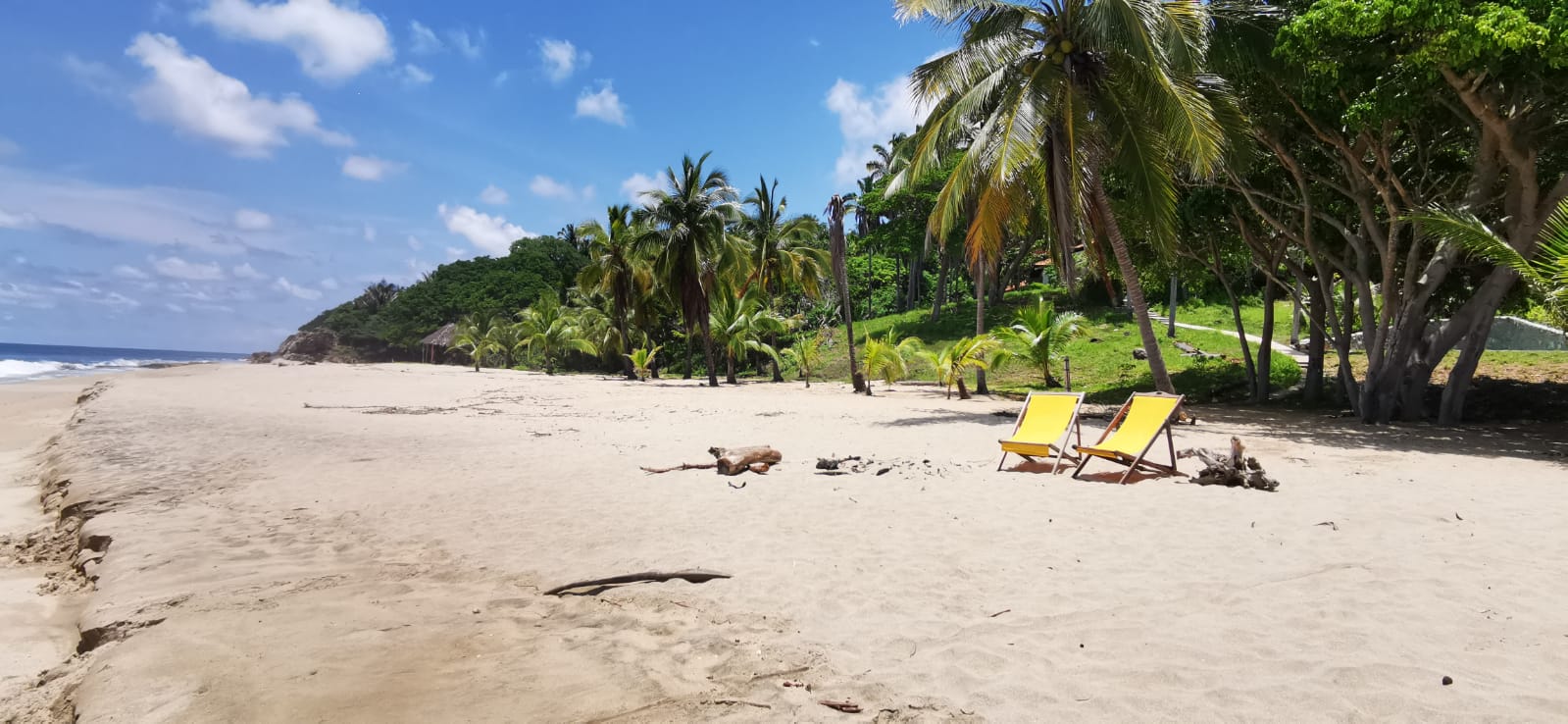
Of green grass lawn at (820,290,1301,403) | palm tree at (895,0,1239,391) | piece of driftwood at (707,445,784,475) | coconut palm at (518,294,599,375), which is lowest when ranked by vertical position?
piece of driftwood at (707,445,784,475)

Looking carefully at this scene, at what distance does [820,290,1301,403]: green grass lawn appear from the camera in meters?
18.9

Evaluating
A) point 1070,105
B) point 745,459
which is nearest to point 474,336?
point 1070,105

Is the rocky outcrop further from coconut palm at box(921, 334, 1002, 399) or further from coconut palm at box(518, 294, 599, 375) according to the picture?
coconut palm at box(921, 334, 1002, 399)

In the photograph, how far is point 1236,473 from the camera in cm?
628

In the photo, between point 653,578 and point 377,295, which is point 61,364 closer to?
point 377,295

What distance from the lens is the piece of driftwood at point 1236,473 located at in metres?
6.21

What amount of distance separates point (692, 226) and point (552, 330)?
16.0 m

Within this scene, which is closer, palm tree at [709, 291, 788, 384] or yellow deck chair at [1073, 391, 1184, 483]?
yellow deck chair at [1073, 391, 1184, 483]

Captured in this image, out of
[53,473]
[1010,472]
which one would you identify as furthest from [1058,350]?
[53,473]

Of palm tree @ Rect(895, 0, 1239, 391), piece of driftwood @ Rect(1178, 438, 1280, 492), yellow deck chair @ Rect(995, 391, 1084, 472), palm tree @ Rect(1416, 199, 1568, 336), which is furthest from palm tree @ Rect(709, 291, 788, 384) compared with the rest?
piece of driftwood @ Rect(1178, 438, 1280, 492)

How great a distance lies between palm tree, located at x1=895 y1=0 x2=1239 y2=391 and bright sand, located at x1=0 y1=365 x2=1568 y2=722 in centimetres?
569

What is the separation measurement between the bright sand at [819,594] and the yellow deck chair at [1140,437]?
403 mm

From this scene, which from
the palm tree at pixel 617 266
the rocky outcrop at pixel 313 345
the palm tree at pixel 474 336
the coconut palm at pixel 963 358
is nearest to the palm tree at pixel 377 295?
the rocky outcrop at pixel 313 345

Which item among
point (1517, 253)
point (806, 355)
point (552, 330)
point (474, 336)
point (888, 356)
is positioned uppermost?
point (474, 336)
